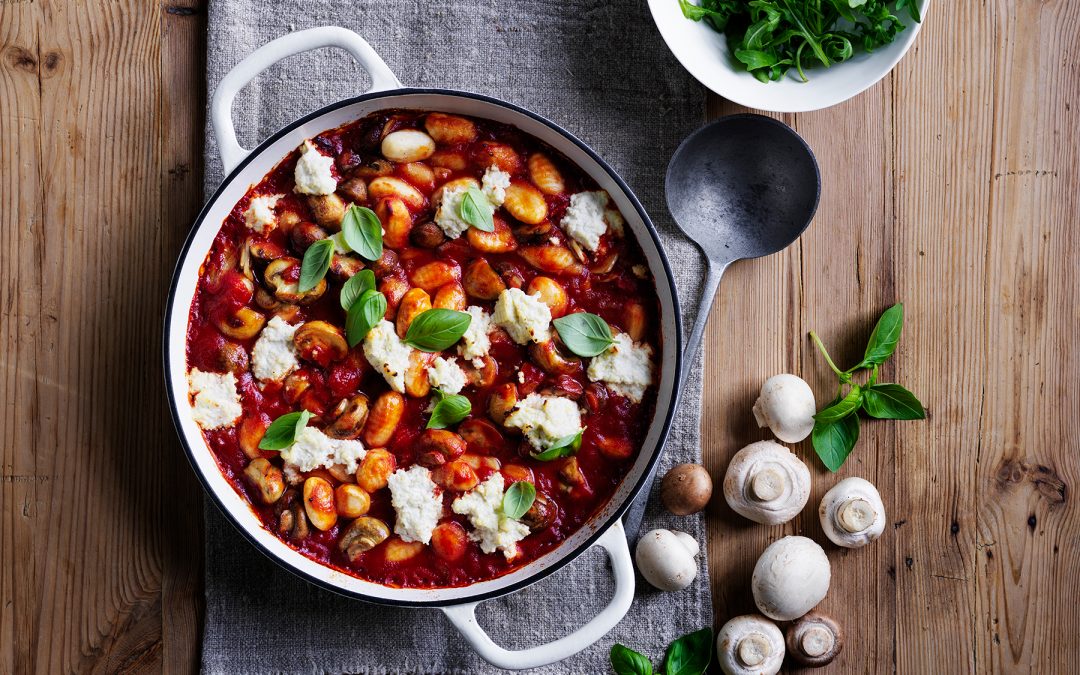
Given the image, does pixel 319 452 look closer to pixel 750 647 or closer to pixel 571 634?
pixel 571 634

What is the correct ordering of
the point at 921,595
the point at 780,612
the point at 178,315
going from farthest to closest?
the point at 921,595, the point at 780,612, the point at 178,315

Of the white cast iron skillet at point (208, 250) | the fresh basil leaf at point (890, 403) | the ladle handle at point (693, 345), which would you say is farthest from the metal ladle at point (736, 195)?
the fresh basil leaf at point (890, 403)

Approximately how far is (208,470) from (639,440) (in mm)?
1205

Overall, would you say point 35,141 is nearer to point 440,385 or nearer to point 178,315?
point 178,315

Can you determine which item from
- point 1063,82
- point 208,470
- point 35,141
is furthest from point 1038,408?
point 35,141

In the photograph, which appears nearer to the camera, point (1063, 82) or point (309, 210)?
point (309, 210)

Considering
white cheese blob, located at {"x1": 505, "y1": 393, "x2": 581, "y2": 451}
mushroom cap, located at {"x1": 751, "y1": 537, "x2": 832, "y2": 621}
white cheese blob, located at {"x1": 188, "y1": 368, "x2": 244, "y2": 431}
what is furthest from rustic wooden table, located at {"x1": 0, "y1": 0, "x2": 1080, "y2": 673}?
white cheese blob, located at {"x1": 505, "y1": 393, "x2": 581, "y2": 451}

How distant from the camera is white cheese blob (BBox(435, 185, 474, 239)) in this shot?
2.21m

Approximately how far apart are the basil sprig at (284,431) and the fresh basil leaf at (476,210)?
0.69 meters

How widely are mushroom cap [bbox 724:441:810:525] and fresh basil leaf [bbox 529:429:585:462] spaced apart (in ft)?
1.80

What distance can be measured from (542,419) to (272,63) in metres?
1.20

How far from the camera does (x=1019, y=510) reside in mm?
2578

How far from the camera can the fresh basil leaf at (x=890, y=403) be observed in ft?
7.96

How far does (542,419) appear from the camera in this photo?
2.17 meters
